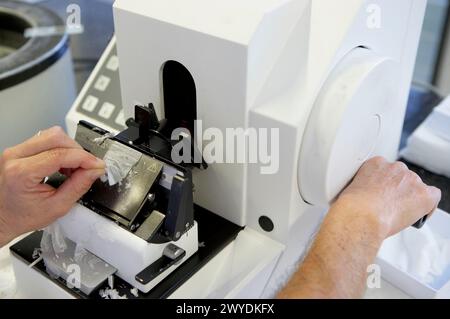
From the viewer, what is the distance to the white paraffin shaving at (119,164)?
64 cm

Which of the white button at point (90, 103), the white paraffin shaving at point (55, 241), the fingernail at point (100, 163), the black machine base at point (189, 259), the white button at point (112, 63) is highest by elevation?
the fingernail at point (100, 163)

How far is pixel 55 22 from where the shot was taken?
1.19 meters

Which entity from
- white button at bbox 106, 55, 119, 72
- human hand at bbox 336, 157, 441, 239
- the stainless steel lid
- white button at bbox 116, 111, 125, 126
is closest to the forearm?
human hand at bbox 336, 157, 441, 239

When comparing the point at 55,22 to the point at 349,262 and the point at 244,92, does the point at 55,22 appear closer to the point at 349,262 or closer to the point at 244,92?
the point at 244,92

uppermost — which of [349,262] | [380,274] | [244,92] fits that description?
[244,92]

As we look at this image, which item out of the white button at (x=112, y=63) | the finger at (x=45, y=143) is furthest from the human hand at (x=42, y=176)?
the white button at (x=112, y=63)

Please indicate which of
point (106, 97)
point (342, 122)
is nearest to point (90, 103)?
point (106, 97)

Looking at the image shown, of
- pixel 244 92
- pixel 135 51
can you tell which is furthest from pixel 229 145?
pixel 135 51

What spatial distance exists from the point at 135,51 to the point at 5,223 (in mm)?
Result: 286

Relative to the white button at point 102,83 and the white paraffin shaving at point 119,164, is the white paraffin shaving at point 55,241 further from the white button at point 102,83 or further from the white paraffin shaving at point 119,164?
the white button at point 102,83

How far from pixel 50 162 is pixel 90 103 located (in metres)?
0.38

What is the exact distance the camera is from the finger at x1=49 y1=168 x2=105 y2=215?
62 cm

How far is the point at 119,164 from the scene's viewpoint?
0.64 metres
